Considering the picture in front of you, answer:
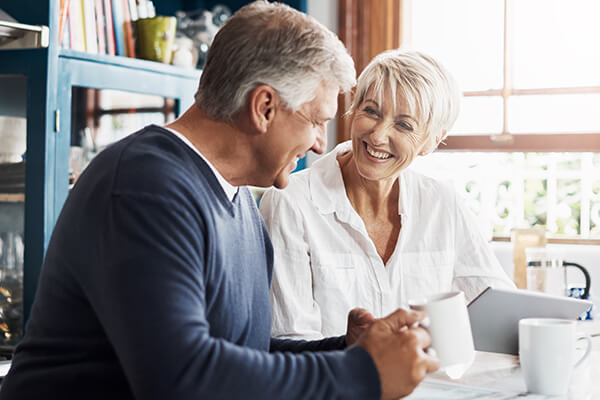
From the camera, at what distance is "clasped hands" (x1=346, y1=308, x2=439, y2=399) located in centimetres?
90

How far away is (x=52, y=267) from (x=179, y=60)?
1832mm

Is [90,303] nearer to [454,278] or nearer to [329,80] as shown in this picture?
[329,80]

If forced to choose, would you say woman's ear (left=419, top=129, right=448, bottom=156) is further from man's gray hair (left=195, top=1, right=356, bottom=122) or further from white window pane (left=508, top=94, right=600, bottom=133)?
white window pane (left=508, top=94, right=600, bottom=133)

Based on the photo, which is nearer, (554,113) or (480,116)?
(554,113)

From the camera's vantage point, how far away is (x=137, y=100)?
254 cm

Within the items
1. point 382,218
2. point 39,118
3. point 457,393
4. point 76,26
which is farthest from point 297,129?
point 76,26

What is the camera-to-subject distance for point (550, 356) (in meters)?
1.16

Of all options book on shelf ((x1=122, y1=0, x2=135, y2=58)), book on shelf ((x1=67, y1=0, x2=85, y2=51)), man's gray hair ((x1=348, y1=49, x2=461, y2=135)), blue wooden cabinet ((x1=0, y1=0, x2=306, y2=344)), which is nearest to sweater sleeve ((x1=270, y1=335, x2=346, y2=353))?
man's gray hair ((x1=348, y1=49, x2=461, y2=135))

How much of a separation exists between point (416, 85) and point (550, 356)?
2.76 feet

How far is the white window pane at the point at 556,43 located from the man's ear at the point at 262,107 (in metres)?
2.12

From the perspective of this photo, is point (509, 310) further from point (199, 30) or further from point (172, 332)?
point (199, 30)

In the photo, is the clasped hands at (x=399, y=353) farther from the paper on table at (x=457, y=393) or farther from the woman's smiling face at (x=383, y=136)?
the woman's smiling face at (x=383, y=136)

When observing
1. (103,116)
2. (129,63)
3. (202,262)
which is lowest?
(202,262)

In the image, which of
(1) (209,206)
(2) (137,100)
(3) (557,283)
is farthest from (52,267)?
(3) (557,283)
